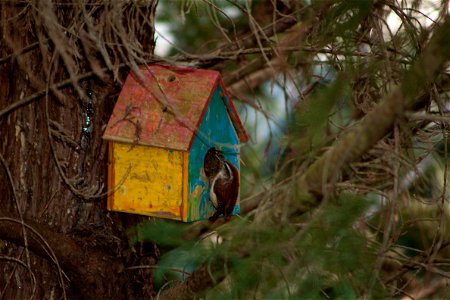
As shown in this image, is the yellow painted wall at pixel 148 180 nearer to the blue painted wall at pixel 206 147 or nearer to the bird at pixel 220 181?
the blue painted wall at pixel 206 147

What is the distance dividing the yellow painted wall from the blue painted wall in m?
0.04

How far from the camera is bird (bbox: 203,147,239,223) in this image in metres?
2.50

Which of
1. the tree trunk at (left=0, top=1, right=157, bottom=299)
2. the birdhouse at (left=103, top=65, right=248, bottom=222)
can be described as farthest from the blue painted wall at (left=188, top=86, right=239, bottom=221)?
the tree trunk at (left=0, top=1, right=157, bottom=299)

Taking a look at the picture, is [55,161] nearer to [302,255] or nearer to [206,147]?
[206,147]

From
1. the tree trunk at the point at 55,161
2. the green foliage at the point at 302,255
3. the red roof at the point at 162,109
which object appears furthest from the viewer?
the tree trunk at the point at 55,161

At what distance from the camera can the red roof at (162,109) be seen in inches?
91.2

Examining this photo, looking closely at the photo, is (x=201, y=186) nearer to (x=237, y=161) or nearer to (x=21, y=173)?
(x=237, y=161)

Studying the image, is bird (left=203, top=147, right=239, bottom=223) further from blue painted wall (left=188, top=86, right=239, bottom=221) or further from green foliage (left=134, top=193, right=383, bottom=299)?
green foliage (left=134, top=193, right=383, bottom=299)

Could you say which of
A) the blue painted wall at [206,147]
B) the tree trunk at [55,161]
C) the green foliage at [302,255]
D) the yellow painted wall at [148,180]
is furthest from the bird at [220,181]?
the green foliage at [302,255]

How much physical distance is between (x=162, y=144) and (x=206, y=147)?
0.65 feet

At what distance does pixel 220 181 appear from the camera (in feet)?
8.23

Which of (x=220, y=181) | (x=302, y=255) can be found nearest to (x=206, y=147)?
(x=220, y=181)

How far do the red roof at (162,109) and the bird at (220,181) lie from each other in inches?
8.4

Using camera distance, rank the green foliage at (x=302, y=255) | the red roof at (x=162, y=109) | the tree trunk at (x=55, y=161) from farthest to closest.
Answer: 1. the tree trunk at (x=55, y=161)
2. the red roof at (x=162, y=109)
3. the green foliage at (x=302, y=255)
